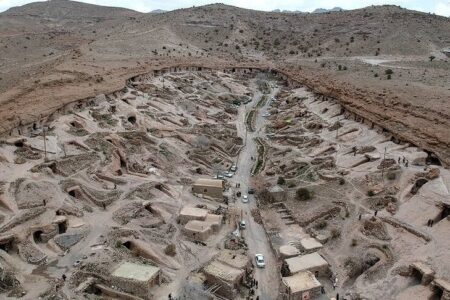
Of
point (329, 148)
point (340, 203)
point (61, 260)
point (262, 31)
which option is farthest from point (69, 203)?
point (262, 31)

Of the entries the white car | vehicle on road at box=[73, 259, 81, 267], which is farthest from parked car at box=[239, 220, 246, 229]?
vehicle on road at box=[73, 259, 81, 267]

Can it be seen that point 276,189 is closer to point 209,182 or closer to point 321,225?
point 209,182

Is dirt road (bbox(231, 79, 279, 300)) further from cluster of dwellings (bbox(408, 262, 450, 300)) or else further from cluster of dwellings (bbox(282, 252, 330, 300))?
cluster of dwellings (bbox(408, 262, 450, 300))

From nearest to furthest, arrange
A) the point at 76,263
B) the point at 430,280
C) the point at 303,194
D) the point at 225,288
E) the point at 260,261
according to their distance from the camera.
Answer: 1. the point at 430,280
2. the point at 76,263
3. the point at 225,288
4. the point at 260,261
5. the point at 303,194

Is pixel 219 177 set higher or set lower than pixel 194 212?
lower

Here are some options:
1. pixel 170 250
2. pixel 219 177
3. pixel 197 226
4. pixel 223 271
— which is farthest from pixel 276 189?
pixel 223 271

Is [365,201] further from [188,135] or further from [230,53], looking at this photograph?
[230,53]

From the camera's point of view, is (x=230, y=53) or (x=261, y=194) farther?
(x=230, y=53)
